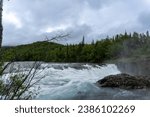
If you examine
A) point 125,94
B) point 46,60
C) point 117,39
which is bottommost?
point 125,94

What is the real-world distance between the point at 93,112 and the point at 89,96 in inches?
685

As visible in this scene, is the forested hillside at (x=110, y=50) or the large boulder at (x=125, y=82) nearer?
the large boulder at (x=125, y=82)

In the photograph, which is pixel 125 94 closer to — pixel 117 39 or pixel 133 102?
pixel 133 102

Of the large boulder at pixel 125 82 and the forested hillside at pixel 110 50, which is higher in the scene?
the forested hillside at pixel 110 50

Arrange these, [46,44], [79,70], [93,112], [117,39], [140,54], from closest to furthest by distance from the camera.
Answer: [93,112]
[46,44]
[79,70]
[140,54]
[117,39]

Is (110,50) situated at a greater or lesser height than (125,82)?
greater

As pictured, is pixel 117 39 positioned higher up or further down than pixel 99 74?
higher up

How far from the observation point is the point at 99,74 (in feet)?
121

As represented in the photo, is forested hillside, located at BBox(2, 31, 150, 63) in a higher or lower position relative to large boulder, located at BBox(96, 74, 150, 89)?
higher

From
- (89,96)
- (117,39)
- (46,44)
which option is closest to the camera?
(46,44)

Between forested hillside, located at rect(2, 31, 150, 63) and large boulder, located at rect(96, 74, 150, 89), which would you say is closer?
large boulder, located at rect(96, 74, 150, 89)

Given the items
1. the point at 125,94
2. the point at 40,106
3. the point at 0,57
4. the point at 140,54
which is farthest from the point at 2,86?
the point at 140,54

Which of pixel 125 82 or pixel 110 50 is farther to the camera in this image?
pixel 110 50

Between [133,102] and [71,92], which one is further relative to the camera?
[71,92]
